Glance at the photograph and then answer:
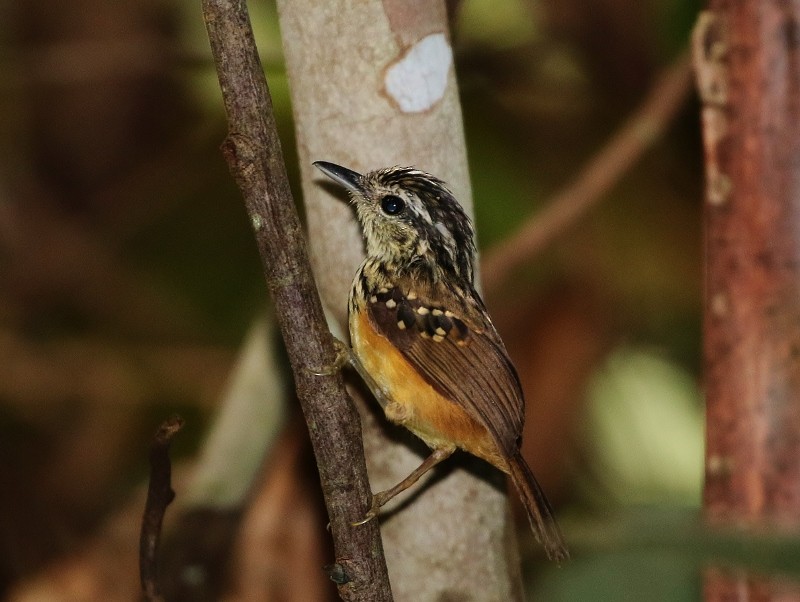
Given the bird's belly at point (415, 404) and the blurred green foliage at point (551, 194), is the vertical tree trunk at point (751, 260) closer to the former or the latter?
the bird's belly at point (415, 404)

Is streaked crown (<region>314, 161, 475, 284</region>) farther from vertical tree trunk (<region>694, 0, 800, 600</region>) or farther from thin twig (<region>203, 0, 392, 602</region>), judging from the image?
vertical tree trunk (<region>694, 0, 800, 600</region>)

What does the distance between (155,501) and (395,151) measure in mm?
985

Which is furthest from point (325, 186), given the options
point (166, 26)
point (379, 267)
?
point (166, 26)

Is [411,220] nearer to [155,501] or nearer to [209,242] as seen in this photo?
[155,501]

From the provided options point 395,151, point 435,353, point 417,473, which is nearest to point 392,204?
point 395,151

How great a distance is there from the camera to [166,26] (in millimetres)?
5219

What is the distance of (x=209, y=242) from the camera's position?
5.16m

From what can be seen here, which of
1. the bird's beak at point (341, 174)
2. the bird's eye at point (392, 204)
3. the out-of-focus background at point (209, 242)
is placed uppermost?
the bird's beak at point (341, 174)

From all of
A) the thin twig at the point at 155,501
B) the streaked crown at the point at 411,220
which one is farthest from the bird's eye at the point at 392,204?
the thin twig at the point at 155,501

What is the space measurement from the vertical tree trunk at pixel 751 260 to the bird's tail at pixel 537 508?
0.57 meters

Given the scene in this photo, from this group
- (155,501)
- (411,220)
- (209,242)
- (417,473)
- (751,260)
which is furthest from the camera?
(209,242)

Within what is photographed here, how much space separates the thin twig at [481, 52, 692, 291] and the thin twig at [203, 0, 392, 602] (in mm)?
1902

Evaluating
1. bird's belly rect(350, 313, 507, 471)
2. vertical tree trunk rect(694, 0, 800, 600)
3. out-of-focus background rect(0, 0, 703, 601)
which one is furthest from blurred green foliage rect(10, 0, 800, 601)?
bird's belly rect(350, 313, 507, 471)

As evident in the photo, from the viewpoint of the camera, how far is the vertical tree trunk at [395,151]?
225 cm
